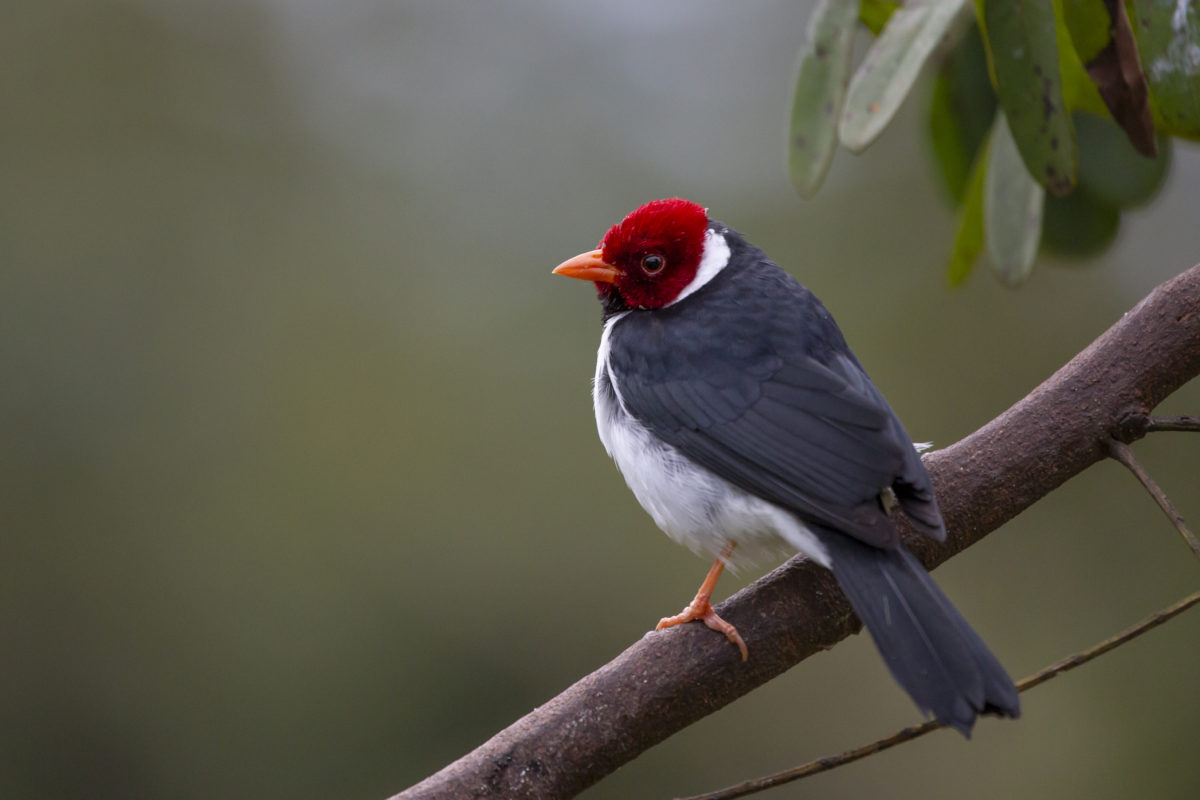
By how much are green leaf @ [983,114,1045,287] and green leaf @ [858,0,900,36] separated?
0.47 metres

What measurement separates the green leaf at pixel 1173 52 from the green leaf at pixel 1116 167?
67 cm

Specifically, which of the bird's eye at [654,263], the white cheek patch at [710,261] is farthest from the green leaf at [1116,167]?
the bird's eye at [654,263]

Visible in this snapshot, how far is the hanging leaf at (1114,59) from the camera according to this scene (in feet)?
8.33

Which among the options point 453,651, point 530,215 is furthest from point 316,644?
point 530,215

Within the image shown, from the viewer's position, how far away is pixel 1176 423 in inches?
103

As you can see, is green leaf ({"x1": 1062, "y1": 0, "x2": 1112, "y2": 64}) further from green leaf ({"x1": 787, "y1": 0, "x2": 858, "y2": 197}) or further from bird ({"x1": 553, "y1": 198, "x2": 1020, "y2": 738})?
bird ({"x1": 553, "y1": 198, "x2": 1020, "y2": 738})

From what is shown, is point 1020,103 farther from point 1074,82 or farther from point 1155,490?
point 1155,490

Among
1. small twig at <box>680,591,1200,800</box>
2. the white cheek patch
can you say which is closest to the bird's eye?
the white cheek patch

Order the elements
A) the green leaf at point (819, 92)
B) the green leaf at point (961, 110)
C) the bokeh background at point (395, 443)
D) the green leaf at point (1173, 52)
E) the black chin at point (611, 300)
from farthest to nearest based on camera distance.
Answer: the bokeh background at point (395, 443), the black chin at point (611, 300), the green leaf at point (961, 110), the green leaf at point (819, 92), the green leaf at point (1173, 52)

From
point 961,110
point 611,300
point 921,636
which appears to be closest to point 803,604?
point 921,636

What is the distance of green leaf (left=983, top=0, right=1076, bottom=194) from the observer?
8.55 ft

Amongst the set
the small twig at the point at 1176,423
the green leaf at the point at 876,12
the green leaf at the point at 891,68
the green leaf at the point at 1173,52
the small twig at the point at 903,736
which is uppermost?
the green leaf at the point at 876,12

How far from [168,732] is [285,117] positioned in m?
4.21

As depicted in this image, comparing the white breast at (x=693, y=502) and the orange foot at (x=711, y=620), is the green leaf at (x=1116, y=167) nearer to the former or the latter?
the white breast at (x=693, y=502)
